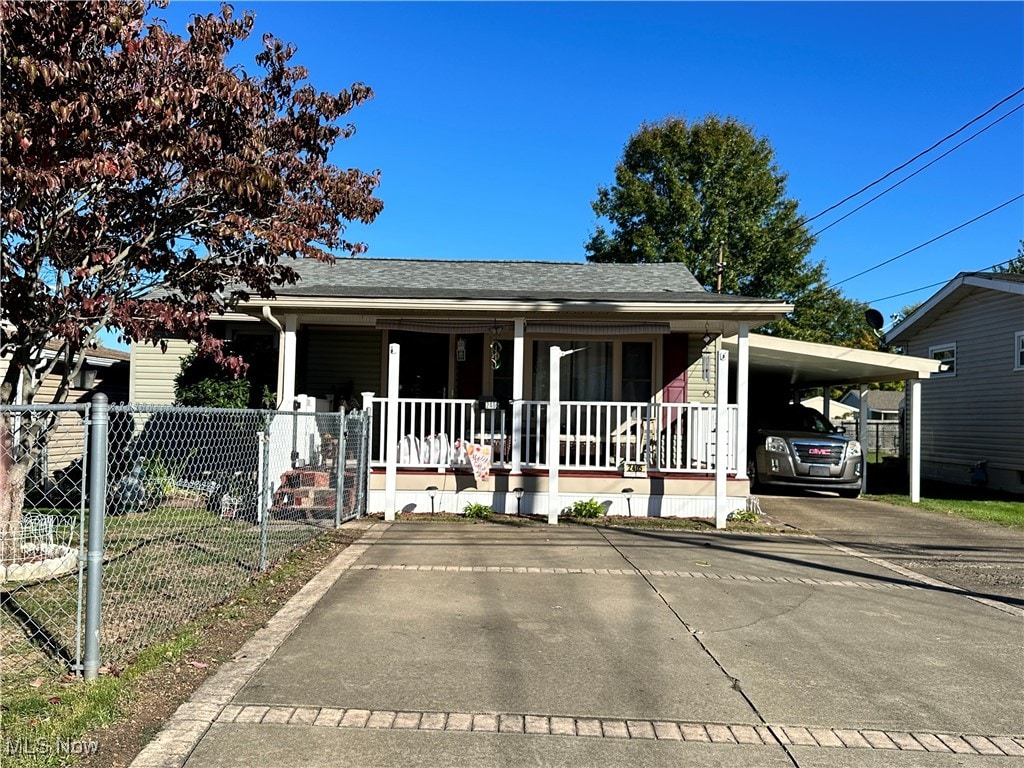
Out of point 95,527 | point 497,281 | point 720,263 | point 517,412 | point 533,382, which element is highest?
point 720,263

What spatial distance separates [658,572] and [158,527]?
477cm

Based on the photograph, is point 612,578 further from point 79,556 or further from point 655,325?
point 655,325

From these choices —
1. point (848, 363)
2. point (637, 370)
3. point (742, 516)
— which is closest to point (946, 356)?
point (848, 363)

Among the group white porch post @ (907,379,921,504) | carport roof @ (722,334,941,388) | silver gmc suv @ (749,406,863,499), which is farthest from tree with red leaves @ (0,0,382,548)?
white porch post @ (907,379,921,504)

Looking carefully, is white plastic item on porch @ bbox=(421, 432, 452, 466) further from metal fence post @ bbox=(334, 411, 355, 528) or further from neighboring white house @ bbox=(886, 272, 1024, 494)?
neighboring white house @ bbox=(886, 272, 1024, 494)

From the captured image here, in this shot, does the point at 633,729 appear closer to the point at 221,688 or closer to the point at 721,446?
the point at 221,688

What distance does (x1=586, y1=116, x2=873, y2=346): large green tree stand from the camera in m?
30.4

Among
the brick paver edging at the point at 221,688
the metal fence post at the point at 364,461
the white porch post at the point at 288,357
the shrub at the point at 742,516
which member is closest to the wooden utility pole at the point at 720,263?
the shrub at the point at 742,516

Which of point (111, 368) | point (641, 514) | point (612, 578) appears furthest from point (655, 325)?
point (111, 368)

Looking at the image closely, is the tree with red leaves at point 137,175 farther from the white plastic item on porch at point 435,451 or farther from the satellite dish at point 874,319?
the satellite dish at point 874,319

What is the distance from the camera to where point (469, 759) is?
124 inches

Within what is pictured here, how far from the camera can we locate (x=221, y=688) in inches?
149

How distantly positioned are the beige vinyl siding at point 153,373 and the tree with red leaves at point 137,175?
6450 millimetres

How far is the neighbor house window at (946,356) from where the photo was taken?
58.2 feet
